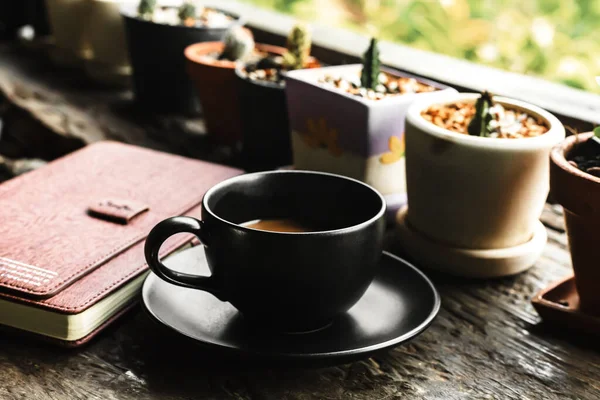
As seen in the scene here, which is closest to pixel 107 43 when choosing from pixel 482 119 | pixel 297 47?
pixel 297 47

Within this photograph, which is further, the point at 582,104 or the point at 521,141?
the point at 582,104

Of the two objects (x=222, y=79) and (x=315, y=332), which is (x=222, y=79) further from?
(x=315, y=332)

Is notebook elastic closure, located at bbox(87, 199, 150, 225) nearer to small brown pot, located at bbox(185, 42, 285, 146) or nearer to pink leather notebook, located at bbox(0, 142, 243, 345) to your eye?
pink leather notebook, located at bbox(0, 142, 243, 345)

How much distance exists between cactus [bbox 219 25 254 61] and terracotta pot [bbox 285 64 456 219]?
0.26 meters

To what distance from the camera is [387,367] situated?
0.68 m

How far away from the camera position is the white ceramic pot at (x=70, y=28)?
5.02 ft

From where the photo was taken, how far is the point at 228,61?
125 centimetres

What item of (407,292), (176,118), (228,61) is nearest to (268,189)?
(407,292)

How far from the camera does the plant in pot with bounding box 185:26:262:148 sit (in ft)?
3.99

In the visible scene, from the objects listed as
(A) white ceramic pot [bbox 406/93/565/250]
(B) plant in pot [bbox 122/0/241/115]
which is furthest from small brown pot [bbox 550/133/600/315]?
(B) plant in pot [bbox 122/0/241/115]

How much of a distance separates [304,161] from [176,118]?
0.45 meters

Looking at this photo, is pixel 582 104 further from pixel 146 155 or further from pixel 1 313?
pixel 1 313

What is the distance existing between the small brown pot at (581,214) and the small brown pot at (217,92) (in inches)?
23.8

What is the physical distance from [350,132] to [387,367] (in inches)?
14.2
